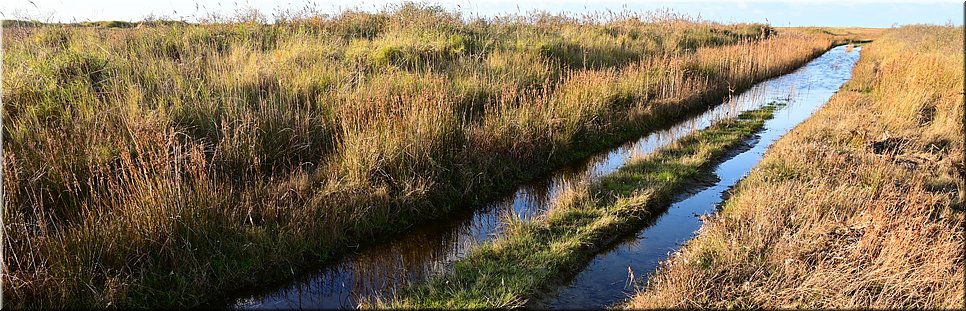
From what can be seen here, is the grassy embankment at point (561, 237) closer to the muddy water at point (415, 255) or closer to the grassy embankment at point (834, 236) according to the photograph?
the muddy water at point (415, 255)

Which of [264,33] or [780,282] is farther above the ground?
[264,33]

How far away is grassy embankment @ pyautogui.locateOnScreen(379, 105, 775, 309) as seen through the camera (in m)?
3.85

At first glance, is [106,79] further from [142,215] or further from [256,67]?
[142,215]

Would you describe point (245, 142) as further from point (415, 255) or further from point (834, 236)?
point (834, 236)

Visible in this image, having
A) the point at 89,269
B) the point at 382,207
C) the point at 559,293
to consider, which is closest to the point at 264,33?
the point at 382,207

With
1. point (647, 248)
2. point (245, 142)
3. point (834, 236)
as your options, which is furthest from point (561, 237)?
point (245, 142)

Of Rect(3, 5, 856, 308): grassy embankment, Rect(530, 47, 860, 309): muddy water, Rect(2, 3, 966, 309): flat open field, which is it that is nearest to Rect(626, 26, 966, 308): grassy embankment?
Rect(2, 3, 966, 309): flat open field

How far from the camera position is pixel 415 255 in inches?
187

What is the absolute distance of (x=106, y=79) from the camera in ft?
19.9

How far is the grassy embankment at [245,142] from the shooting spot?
12.2ft

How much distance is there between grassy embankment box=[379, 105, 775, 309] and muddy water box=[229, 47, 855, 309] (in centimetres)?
27

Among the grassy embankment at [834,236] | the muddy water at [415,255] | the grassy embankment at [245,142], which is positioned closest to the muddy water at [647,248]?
the muddy water at [415,255]

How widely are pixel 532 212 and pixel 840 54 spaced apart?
27.6 m

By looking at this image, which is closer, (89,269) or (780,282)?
(89,269)
